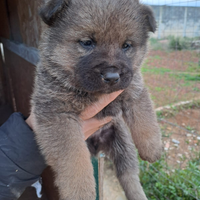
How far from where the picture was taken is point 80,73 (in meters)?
1.56

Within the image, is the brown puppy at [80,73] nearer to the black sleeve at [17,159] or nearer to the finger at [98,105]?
the finger at [98,105]

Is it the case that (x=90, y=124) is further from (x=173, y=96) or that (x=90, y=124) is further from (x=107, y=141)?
(x=173, y=96)

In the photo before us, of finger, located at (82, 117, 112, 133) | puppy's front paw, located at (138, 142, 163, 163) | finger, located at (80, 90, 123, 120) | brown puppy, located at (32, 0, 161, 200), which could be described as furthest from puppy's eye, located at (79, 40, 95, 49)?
puppy's front paw, located at (138, 142, 163, 163)

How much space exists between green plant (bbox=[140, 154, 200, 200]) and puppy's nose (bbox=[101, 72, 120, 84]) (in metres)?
1.94

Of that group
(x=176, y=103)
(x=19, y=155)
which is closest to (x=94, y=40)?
(x=19, y=155)

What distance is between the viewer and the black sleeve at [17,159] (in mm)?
→ 1784

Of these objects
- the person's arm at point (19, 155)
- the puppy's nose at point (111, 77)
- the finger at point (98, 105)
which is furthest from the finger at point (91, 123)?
the puppy's nose at point (111, 77)

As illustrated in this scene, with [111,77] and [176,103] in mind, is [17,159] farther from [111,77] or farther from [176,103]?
[176,103]

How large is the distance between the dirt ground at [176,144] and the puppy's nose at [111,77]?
1985 millimetres

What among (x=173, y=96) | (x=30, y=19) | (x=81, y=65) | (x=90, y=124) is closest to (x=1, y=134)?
(x=90, y=124)

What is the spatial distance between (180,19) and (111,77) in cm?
438

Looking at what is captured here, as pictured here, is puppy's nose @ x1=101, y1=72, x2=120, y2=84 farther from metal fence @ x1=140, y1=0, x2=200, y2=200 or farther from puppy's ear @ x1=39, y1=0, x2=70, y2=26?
metal fence @ x1=140, y1=0, x2=200, y2=200

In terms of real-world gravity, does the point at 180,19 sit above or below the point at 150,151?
above

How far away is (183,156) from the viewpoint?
11.5 feet
